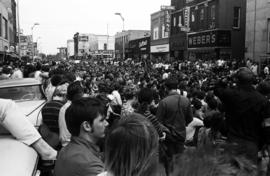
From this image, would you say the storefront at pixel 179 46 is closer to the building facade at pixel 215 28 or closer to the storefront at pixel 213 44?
the building facade at pixel 215 28

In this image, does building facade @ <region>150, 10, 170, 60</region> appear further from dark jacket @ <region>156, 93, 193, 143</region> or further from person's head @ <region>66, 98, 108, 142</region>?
person's head @ <region>66, 98, 108, 142</region>

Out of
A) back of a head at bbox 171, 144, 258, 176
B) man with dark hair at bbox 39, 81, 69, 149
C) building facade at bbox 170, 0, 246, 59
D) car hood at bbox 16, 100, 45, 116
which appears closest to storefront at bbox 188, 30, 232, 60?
building facade at bbox 170, 0, 246, 59

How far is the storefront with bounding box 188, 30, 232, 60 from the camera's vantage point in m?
28.9

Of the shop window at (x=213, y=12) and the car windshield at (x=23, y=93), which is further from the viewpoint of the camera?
the shop window at (x=213, y=12)

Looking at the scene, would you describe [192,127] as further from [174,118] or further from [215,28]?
[215,28]

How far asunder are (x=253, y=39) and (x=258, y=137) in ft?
73.0

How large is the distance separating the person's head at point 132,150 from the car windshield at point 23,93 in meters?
4.33

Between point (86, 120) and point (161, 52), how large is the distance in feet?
135

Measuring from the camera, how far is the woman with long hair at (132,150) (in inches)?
66.8

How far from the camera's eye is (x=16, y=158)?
2707 millimetres

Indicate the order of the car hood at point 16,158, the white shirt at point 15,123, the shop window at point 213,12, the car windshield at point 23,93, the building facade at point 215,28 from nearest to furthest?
the car hood at point 16,158, the white shirt at point 15,123, the car windshield at point 23,93, the building facade at point 215,28, the shop window at point 213,12

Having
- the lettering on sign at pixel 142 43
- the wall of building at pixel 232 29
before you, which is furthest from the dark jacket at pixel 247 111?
the lettering on sign at pixel 142 43

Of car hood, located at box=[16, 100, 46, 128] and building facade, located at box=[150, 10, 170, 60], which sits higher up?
building facade, located at box=[150, 10, 170, 60]

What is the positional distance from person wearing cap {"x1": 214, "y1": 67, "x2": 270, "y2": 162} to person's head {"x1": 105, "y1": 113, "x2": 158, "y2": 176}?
2.88 meters
